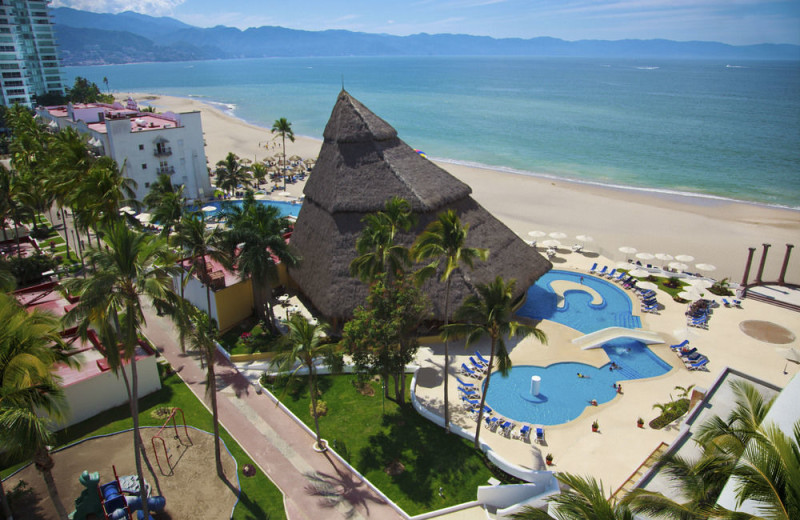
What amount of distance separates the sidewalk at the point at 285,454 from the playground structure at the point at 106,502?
4.20 m

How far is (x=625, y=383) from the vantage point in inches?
984

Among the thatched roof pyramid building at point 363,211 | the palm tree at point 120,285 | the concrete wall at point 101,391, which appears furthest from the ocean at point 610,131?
the palm tree at point 120,285

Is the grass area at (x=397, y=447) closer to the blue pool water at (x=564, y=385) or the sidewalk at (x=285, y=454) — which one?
the sidewalk at (x=285, y=454)

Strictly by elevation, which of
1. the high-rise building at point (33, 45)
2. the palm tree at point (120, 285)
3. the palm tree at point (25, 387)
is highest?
the high-rise building at point (33, 45)

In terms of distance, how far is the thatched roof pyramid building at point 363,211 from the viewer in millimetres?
27109

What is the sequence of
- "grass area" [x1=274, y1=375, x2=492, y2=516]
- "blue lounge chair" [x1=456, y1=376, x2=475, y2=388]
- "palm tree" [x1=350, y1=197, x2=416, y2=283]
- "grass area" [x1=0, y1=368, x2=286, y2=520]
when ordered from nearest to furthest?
"grass area" [x1=0, y1=368, x2=286, y2=520], "grass area" [x1=274, y1=375, x2=492, y2=516], "palm tree" [x1=350, y1=197, x2=416, y2=283], "blue lounge chair" [x1=456, y1=376, x2=475, y2=388]

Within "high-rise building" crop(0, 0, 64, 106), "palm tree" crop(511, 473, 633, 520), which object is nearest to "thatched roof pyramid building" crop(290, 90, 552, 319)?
"palm tree" crop(511, 473, 633, 520)

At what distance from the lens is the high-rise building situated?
10431 centimetres

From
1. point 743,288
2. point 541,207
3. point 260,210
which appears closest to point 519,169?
point 541,207

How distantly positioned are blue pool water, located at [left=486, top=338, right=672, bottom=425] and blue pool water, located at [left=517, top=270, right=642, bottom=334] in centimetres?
271

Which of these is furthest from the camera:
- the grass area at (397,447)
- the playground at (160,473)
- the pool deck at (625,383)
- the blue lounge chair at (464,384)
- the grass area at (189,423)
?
the blue lounge chair at (464,384)

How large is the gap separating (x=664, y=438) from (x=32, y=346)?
22.7 m

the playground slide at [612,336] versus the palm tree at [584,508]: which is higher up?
the palm tree at [584,508]

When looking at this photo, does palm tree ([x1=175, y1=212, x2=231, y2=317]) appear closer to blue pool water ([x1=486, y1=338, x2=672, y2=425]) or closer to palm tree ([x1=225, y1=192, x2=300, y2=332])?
palm tree ([x1=225, y1=192, x2=300, y2=332])
